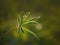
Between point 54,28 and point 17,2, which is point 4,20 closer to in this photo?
point 17,2

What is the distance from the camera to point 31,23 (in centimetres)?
195

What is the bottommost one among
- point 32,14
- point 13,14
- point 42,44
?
point 42,44

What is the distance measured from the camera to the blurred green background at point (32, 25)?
1.96 meters

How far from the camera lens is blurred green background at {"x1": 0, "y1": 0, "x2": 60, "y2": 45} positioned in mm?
1961

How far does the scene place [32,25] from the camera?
198 centimetres

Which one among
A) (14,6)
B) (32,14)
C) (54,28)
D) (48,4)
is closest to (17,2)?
(14,6)

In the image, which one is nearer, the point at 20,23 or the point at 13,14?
the point at 20,23

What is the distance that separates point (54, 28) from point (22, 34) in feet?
1.10

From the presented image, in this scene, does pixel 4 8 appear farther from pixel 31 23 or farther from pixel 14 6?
pixel 31 23

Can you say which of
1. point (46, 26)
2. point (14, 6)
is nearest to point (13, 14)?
point (14, 6)

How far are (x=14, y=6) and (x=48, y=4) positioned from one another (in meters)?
0.36

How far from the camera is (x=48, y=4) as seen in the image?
198cm

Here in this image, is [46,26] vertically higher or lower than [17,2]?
lower

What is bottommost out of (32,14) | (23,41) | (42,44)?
(42,44)
